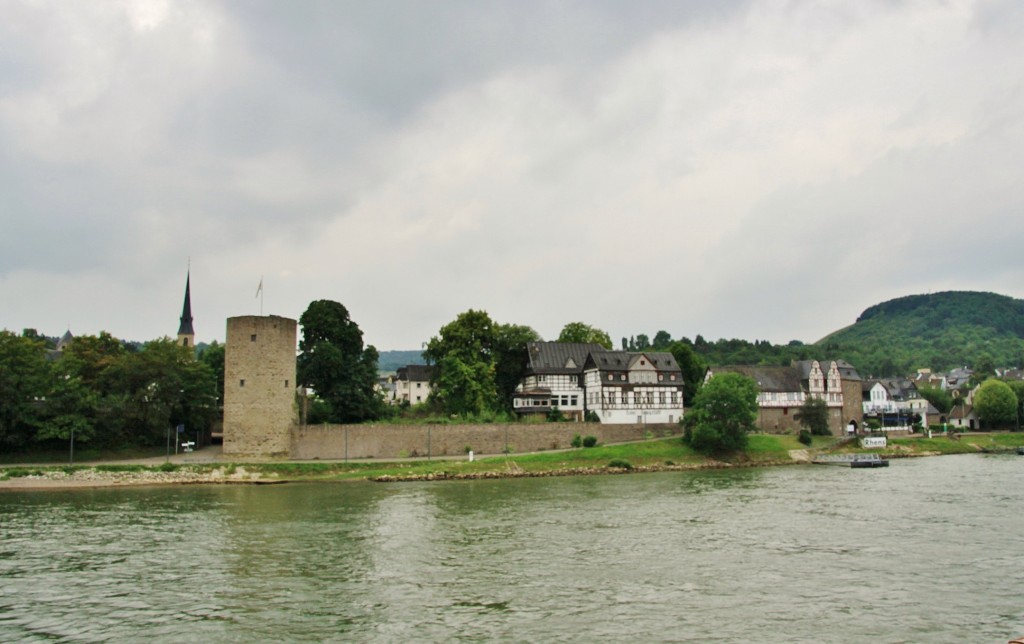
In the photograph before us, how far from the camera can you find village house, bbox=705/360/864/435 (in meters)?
68.5

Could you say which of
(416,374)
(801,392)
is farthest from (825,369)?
(416,374)

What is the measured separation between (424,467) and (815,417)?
3535cm

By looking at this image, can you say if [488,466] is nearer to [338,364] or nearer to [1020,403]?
Answer: [338,364]

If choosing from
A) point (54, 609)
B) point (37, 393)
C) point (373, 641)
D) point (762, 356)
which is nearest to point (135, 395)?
point (37, 393)

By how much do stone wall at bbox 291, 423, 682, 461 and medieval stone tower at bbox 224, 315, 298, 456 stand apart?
5.21 feet

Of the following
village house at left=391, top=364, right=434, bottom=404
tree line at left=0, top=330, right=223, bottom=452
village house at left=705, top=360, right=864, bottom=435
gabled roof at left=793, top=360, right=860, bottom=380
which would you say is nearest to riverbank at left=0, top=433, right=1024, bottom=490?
tree line at left=0, top=330, right=223, bottom=452

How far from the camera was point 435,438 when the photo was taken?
51.8m

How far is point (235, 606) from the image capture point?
16.1m

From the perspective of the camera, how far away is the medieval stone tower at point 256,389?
47188 mm

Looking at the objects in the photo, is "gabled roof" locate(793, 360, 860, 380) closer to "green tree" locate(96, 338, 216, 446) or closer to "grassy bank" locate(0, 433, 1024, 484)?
"grassy bank" locate(0, 433, 1024, 484)

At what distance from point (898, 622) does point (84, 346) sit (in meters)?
56.4

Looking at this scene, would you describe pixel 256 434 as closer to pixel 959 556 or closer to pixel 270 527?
pixel 270 527

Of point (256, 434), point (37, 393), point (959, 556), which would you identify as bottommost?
point (959, 556)

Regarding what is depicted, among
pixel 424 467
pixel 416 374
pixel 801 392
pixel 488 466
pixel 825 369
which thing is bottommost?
pixel 488 466
